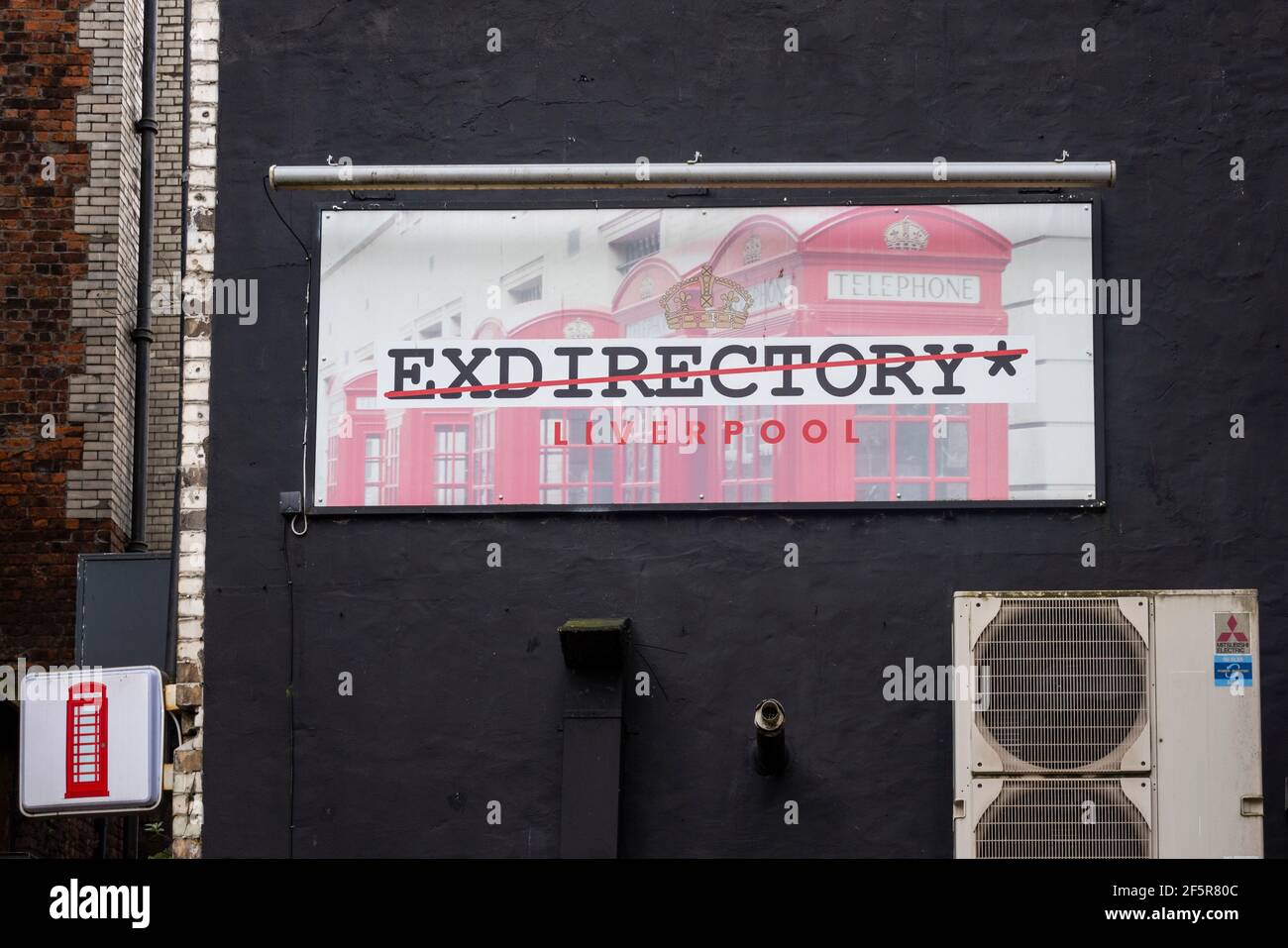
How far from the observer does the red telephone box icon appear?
9859 millimetres

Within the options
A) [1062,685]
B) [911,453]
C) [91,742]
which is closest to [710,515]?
[911,453]

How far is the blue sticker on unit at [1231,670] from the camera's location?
9430mm

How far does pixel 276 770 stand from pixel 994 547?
4.27 metres

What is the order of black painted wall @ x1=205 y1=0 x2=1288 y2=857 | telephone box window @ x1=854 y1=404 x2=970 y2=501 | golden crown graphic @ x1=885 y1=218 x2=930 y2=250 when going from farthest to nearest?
golden crown graphic @ x1=885 y1=218 x2=930 y2=250
telephone box window @ x1=854 y1=404 x2=970 y2=501
black painted wall @ x1=205 y1=0 x2=1288 y2=857

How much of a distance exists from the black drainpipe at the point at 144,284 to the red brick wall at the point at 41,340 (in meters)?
0.65

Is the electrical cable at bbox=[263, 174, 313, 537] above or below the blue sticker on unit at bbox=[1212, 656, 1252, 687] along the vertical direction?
above

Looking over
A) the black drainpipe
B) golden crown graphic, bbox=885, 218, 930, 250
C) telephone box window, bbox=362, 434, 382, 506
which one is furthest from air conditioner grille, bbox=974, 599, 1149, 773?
the black drainpipe

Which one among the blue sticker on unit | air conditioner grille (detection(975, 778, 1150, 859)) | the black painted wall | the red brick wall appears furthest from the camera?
the red brick wall

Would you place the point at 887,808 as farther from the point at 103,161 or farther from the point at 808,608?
the point at 103,161

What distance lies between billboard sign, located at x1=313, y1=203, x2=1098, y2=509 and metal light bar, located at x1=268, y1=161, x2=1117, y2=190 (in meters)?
0.38

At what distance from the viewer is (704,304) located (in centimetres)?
1070

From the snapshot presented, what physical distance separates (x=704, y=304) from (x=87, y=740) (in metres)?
4.26

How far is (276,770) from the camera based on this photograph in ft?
33.8

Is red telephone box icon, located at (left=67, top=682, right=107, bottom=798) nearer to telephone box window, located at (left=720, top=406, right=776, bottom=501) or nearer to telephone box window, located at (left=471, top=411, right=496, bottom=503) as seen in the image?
telephone box window, located at (left=471, top=411, right=496, bottom=503)
